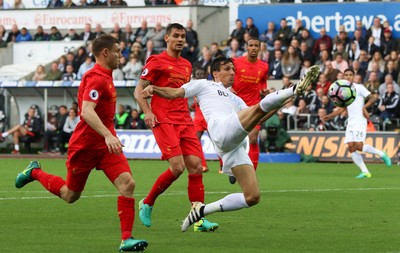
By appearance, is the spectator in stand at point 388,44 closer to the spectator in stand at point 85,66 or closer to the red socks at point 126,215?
the spectator in stand at point 85,66

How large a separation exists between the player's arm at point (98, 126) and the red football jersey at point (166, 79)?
315 centimetres

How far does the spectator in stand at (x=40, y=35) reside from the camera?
39903mm

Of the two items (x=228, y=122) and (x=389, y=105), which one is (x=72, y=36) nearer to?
(x=389, y=105)

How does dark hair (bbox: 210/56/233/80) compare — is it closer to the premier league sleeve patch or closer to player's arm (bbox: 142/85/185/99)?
player's arm (bbox: 142/85/185/99)

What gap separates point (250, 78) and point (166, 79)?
5062 mm

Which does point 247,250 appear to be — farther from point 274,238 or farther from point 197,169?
point 197,169

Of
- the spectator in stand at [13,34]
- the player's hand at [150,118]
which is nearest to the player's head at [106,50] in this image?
the player's hand at [150,118]

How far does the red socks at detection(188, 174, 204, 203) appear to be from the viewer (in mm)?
13578

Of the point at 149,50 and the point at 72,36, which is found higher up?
the point at 72,36

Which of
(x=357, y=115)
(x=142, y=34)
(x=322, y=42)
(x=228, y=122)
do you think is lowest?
(x=357, y=115)

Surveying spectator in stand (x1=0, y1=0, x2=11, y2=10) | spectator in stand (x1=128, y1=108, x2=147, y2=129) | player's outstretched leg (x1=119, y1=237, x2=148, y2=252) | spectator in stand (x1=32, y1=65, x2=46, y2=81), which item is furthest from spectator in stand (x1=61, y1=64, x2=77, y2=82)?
player's outstretched leg (x1=119, y1=237, x2=148, y2=252)

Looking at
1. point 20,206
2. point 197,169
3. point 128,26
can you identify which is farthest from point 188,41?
point 197,169

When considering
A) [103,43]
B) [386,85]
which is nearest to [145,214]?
[103,43]

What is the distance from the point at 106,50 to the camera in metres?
11.6
